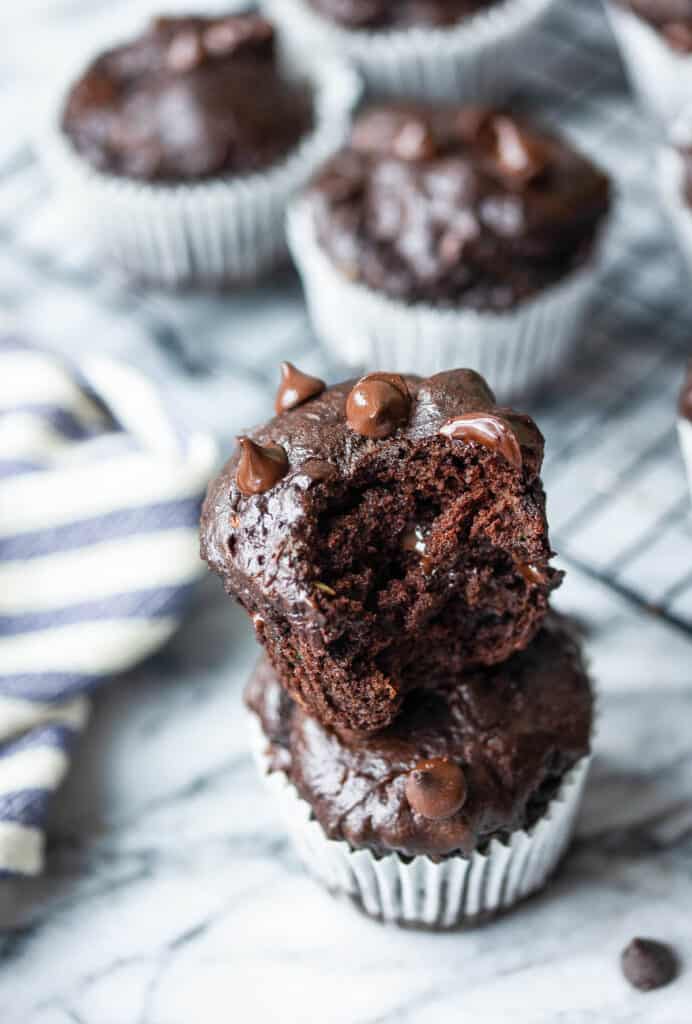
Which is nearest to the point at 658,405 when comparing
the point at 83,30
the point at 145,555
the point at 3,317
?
the point at 145,555

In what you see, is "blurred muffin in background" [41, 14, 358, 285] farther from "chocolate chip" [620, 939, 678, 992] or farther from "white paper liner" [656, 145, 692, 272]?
"chocolate chip" [620, 939, 678, 992]

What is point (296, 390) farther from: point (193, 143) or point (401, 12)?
point (401, 12)

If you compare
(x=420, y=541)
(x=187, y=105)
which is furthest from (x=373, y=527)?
(x=187, y=105)

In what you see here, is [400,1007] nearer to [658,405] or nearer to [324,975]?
[324,975]

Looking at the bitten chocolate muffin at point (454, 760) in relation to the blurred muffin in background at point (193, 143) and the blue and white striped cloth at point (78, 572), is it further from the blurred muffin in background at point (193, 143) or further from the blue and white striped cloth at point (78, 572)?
the blurred muffin in background at point (193, 143)

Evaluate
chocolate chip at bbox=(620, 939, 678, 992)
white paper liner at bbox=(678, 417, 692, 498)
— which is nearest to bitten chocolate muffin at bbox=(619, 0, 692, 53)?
white paper liner at bbox=(678, 417, 692, 498)
